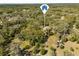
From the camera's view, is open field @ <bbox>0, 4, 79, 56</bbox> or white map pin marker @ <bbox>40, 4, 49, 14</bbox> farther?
white map pin marker @ <bbox>40, 4, 49, 14</bbox>

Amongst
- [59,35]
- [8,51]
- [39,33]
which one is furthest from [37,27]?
[8,51]

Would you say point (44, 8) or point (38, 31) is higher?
point (44, 8)

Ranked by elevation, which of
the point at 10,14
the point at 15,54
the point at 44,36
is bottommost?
the point at 15,54

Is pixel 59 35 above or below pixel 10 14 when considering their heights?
below

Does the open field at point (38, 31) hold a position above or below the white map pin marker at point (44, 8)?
below

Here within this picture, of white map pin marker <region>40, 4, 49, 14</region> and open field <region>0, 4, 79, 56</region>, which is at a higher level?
white map pin marker <region>40, 4, 49, 14</region>

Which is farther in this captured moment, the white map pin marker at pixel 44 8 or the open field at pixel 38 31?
the white map pin marker at pixel 44 8

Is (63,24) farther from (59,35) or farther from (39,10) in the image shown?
(39,10)

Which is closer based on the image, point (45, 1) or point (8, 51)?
point (8, 51)
